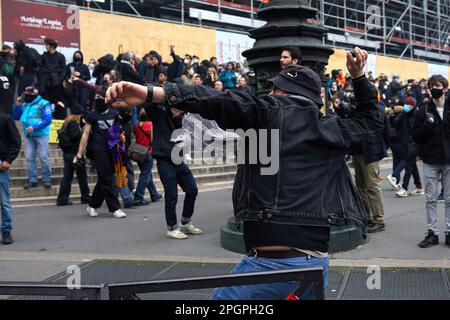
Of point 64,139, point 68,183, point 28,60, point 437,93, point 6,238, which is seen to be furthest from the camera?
point 28,60

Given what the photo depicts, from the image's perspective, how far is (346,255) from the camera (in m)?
6.00

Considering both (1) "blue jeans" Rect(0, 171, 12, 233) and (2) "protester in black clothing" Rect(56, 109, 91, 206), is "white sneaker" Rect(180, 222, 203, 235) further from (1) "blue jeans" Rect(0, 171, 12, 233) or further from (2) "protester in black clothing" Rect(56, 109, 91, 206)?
(2) "protester in black clothing" Rect(56, 109, 91, 206)

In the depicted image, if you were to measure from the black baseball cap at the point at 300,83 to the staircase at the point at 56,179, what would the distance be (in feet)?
27.0

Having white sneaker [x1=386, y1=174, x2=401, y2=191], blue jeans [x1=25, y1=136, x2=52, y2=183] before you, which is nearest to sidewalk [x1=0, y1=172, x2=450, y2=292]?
blue jeans [x1=25, y1=136, x2=52, y2=183]

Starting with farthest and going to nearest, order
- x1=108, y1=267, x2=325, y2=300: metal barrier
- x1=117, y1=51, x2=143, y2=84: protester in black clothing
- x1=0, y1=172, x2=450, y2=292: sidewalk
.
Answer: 1. x1=117, y1=51, x2=143, y2=84: protester in black clothing
2. x1=0, y1=172, x2=450, y2=292: sidewalk
3. x1=108, y1=267, x2=325, y2=300: metal barrier

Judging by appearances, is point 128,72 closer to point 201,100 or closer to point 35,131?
point 35,131

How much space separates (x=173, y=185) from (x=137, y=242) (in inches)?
34.8

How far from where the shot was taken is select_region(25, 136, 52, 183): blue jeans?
10.2m

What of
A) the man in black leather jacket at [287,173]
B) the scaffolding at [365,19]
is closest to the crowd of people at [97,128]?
the man in black leather jacket at [287,173]

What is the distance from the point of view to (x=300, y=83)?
8.71ft

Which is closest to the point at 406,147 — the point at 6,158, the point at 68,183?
the point at 68,183

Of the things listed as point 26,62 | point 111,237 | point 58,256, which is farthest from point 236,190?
point 26,62

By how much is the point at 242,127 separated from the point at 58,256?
4.40 meters

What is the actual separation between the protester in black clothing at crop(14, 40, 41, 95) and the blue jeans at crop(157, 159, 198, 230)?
7.10 metres
